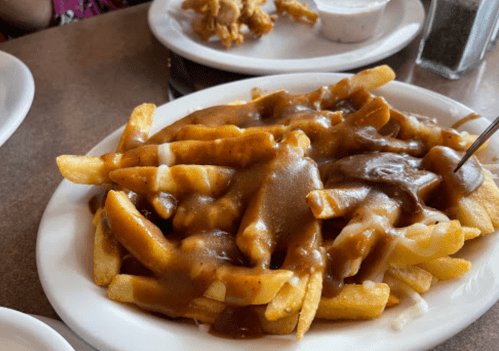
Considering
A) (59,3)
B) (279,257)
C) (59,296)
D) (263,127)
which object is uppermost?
(263,127)

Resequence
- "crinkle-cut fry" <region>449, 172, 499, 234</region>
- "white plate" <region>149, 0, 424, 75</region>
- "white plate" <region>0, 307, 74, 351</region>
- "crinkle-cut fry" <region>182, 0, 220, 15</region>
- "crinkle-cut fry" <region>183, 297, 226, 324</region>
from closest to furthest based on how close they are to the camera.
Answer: "white plate" <region>0, 307, 74, 351</region>, "crinkle-cut fry" <region>183, 297, 226, 324</region>, "crinkle-cut fry" <region>449, 172, 499, 234</region>, "white plate" <region>149, 0, 424, 75</region>, "crinkle-cut fry" <region>182, 0, 220, 15</region>

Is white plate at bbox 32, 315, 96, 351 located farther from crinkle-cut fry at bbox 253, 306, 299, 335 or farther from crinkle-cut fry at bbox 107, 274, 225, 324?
crinkle-cut fry at bbox 253, 306, 299, 335

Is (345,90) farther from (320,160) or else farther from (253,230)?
(253,230)

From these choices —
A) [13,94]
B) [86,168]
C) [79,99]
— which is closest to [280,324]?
[86,168]

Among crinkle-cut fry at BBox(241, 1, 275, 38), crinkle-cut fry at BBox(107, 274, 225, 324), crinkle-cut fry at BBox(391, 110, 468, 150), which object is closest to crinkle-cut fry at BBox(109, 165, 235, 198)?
crinkle-cut fry at BBox(107, 274, 225, 324)

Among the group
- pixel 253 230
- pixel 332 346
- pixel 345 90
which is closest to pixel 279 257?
pixel 253 230

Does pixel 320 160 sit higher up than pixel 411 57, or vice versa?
pixel 320 160
